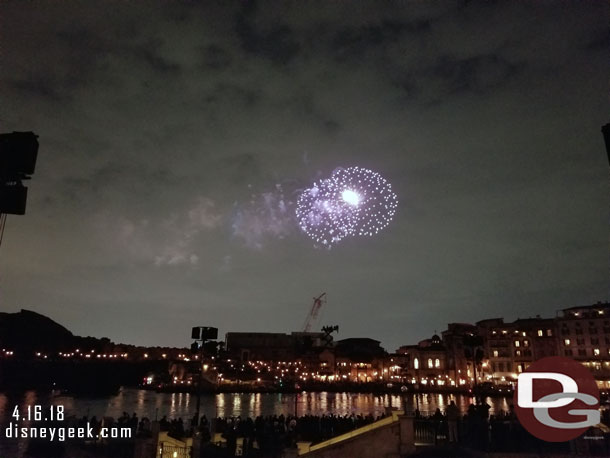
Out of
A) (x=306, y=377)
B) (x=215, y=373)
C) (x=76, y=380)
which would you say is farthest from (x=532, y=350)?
(x=76, y=380)

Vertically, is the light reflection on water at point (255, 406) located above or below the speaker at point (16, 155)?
below

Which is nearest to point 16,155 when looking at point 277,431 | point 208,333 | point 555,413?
point 208,333

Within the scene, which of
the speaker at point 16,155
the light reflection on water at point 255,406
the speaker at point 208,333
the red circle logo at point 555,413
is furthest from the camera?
the light reflection on water at point 255,406

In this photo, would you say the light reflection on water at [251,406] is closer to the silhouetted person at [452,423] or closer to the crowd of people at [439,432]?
the crowd of people at [439,432]

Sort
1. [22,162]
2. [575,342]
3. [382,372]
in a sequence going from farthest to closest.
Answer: [382,372] → [575,342] → [22,162]

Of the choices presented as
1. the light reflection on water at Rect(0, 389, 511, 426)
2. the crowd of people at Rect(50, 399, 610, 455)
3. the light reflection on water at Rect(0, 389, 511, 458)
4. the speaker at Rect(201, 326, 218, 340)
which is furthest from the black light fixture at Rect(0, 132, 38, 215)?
the light reflection on water at Rect(0, 389, 511, 426)

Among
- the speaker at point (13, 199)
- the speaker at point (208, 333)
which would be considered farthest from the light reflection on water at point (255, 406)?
the speaker at point (13, 199)

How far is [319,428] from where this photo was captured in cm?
2528

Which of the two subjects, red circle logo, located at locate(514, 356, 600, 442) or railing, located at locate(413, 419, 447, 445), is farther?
railing, located at locate(413, 419, 447, 445)

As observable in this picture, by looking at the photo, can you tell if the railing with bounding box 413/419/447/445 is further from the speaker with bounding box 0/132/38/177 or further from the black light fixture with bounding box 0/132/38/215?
the speaker with bounding box 0/132/38/177

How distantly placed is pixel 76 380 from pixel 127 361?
16.5m

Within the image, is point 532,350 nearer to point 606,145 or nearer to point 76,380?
point 606,145

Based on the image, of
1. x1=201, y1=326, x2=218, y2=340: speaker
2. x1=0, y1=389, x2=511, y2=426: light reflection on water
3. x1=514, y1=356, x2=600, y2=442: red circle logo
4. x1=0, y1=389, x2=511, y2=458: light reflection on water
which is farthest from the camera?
x1=0, y1=389, x2=511, y2=426: light reflection on water

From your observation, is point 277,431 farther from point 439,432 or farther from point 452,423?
point 452,423
